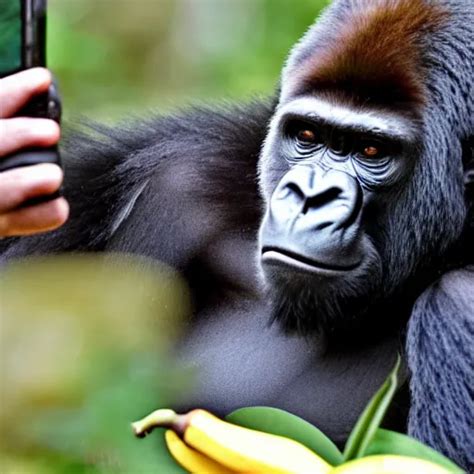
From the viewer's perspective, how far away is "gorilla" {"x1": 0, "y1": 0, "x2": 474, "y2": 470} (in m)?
1.91

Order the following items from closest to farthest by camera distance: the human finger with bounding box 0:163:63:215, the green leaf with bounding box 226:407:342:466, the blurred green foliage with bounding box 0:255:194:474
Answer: the human finger with bounding box 0:163:63:215, the green leaf with bounding box 226:407:342:466, the blurred green foliage with bounding box 0:255:194:474

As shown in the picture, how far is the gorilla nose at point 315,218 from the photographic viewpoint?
6.20 ft

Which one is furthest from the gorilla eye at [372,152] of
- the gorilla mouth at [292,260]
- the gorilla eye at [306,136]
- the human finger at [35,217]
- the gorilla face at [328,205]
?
the human finger at [35,217]

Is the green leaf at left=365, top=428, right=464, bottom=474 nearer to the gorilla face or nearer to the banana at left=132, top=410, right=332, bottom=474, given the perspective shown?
the banana at left=132, top=410, right=332, bottom=474

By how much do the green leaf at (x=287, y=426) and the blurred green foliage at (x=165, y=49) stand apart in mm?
772

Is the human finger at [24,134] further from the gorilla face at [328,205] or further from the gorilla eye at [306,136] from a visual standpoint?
the gorilla eye at [306,136]

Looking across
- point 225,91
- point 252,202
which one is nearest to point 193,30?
point 225,91

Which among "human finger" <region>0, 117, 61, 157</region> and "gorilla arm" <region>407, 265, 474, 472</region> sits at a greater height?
"human finger" <region>0, 117, 61, 157</region>

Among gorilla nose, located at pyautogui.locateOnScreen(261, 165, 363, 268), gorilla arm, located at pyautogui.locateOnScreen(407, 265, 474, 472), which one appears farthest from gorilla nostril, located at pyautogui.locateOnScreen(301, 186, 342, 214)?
gorilla arm, located at pyautogui.locateOnScreen(407, 265, 474, 472)

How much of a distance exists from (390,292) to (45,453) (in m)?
0.74

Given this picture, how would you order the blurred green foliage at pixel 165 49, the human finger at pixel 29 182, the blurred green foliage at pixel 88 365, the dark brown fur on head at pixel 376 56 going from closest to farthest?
the human finger at pixel 29 182, the blurred green foliage at pixel 88 365, the dark brown fur on head at pixel 376 56, the blurred green foliage at pixel 165 49

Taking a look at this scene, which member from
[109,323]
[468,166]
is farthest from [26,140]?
[468,166]

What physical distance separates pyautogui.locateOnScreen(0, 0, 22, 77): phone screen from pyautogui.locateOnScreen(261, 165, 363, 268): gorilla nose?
553 millimetres

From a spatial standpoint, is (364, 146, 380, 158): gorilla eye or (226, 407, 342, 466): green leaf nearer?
(226, 407, 342, 466): green leaf
